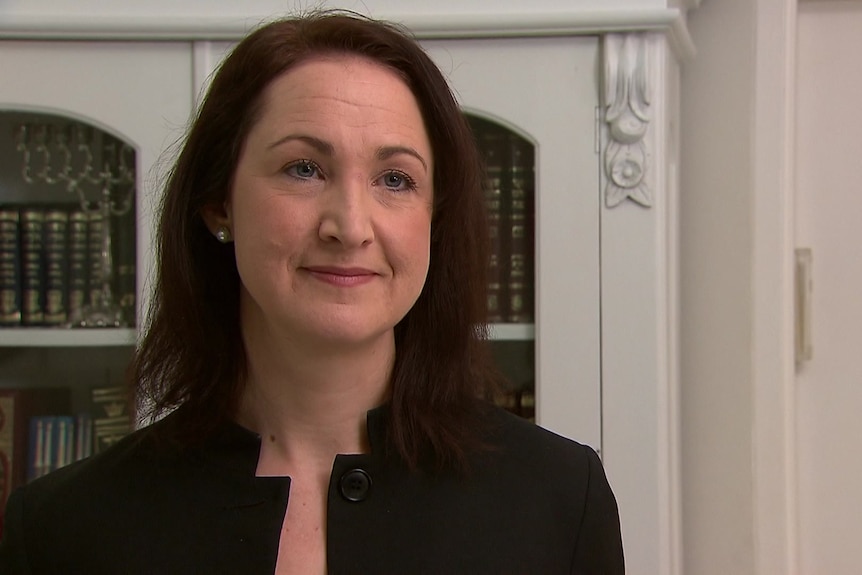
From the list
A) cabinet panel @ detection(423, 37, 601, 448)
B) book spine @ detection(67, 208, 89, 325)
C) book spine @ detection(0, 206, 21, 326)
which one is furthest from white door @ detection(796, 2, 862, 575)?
book spine @ detection(0, 206, 21, 326)

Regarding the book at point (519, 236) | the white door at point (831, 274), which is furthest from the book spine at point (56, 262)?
the white door at point (831, 274)

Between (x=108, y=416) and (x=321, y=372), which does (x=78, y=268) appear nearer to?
(x=108, y=416)

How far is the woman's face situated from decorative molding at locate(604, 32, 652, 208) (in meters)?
0.50

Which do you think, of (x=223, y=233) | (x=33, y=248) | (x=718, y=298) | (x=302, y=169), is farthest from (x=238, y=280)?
(x=718, y=298)

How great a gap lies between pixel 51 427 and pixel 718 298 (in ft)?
3.75

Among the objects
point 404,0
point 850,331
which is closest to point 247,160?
point 404,0

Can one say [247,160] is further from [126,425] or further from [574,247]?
[126,425]

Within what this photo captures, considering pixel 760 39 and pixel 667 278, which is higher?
pixel 760 39

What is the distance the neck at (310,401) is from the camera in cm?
83

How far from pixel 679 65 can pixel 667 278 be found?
0.42 m

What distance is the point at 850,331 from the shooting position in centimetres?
159

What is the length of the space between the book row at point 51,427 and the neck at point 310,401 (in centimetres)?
58

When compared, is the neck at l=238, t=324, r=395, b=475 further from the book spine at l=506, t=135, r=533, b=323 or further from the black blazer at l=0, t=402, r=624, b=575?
the book spine at l=506, t=135, r=533, b=323

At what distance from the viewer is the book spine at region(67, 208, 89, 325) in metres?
1.34
